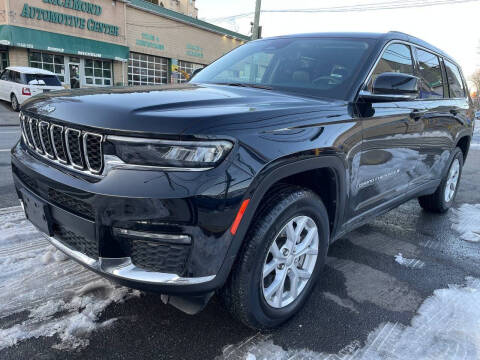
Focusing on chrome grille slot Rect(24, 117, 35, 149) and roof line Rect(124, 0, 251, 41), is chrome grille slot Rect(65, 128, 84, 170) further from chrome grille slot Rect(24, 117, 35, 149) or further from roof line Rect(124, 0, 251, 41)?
roof line Rect(124, 0, 251, 41)

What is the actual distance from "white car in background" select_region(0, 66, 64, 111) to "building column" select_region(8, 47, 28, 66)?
522cm

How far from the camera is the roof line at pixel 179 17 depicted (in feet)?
80.9

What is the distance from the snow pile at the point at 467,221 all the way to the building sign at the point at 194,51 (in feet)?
91.1

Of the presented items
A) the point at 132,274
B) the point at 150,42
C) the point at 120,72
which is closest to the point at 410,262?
the point at 132,274

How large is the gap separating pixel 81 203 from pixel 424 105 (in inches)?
115

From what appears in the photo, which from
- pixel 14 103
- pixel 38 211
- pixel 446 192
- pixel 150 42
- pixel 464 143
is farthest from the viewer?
pixel 150 42

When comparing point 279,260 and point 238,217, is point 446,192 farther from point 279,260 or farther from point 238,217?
point 238,217

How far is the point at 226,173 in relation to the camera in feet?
5.26

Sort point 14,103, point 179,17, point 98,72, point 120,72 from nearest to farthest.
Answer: point 14,103 < point 98,72 < point 120,72 < point 179,17

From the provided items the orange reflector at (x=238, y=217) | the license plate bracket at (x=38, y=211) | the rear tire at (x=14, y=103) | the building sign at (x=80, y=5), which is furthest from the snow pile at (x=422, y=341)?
the building sign at (x=80, y=5)

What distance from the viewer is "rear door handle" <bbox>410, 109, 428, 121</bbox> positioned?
9.94 feet

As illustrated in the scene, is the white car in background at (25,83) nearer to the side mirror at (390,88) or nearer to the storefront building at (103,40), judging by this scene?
the storefront building at (103,40)

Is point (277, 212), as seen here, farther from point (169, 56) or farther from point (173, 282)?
point (169, 56)

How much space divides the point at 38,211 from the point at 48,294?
661 mm
